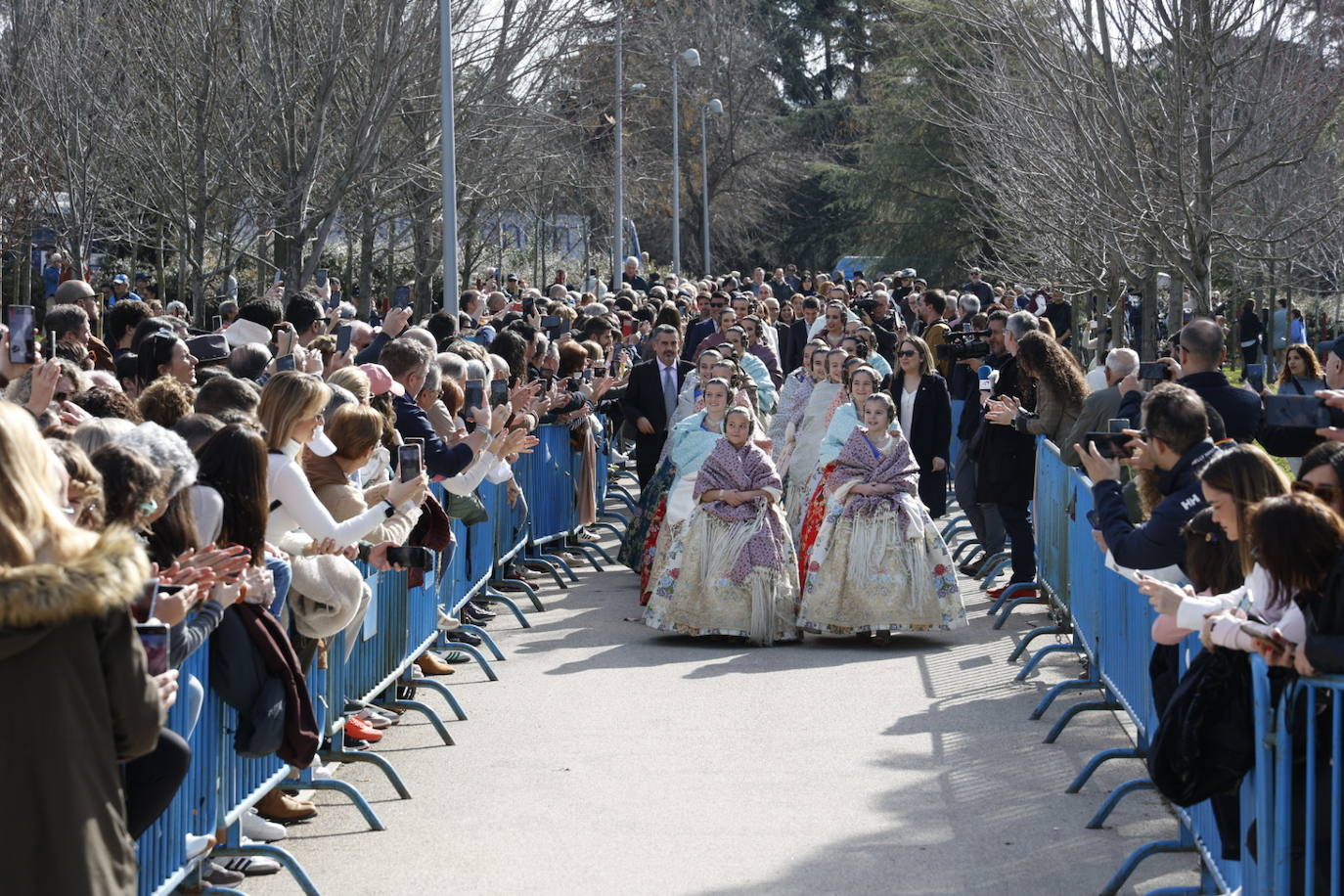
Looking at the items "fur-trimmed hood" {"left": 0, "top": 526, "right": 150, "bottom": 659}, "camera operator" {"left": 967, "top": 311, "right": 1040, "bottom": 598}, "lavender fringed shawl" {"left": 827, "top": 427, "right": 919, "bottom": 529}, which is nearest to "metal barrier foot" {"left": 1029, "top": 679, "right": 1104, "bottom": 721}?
"lavender fringed shawl" {"left": 827, "top": 427, "right": 919, "bottom": 529}

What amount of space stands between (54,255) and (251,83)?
26.2ft

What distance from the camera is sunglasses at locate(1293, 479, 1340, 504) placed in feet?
16.6

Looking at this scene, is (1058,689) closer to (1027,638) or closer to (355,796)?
(1027,638)

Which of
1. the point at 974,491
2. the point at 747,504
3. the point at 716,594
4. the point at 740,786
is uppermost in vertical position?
the point at 747,504

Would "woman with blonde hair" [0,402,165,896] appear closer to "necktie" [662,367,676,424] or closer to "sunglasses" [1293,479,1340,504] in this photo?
"sunglasses" [1293,479,1340,504]

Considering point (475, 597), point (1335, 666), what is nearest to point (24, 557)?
point (1335, 666)

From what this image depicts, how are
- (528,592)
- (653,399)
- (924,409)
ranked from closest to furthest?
(528,592) → (924,409) → (653,399)

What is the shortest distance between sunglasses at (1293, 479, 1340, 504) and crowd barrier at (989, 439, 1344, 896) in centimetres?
51

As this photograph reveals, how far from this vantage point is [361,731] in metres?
8.55

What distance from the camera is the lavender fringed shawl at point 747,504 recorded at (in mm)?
11320

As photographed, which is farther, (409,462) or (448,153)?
(448,153)

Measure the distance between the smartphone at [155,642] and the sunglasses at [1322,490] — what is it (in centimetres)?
313

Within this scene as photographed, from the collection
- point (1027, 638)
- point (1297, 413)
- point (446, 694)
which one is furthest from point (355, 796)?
point (1027, 638)

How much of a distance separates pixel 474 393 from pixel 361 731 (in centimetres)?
298
